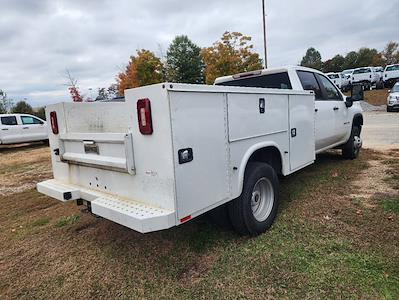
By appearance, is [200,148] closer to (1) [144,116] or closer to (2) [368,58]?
(1) [144,116]

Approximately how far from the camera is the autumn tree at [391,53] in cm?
5721

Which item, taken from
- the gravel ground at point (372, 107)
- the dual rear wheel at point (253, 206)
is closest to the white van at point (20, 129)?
the dual rear wheel at point (253, 206)

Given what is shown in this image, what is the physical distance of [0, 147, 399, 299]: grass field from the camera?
248cm

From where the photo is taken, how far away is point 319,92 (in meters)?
5.16

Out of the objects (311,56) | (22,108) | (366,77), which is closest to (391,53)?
(311,56)

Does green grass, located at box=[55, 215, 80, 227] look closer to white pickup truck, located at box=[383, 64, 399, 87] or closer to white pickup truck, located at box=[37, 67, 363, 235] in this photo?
white pickup truck, located at box=[37, 67, 363, 235]

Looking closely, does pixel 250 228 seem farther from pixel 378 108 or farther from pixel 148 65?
pixel 148 65

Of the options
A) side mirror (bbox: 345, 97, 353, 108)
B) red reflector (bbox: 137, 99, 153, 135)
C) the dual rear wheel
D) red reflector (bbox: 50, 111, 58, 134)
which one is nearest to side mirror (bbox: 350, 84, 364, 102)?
side mirror (bbox: 345, 97, 353, 108)

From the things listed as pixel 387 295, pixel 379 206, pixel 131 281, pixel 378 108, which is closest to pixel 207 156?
pixel 131 281

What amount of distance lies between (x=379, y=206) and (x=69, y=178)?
153 inches

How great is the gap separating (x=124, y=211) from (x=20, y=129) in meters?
14.8

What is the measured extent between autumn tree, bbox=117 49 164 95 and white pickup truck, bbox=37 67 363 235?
2936 cm

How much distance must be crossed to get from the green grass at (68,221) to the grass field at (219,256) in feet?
0.06

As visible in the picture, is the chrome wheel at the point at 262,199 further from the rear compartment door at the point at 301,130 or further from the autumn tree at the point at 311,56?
the autumn tree at the point at 311,56
